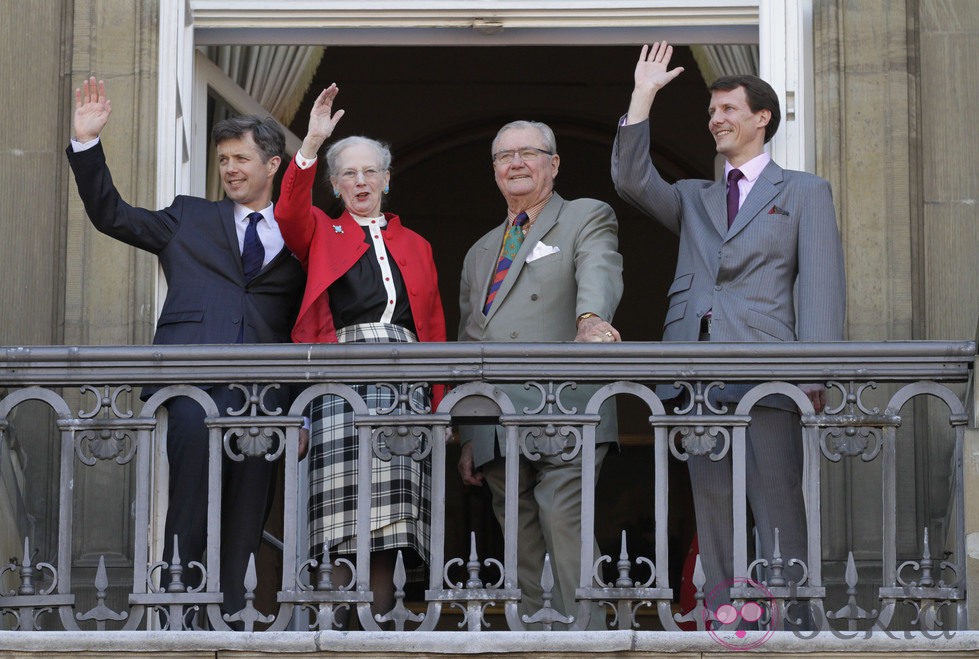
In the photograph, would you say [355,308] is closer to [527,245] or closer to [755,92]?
[527,245]

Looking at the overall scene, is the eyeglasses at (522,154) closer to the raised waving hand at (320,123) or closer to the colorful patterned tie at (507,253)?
the colorful patterned tie at (507,253)

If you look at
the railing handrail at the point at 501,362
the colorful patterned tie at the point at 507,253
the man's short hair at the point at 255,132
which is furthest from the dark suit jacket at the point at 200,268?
the colorful patterned tie at the point at 507,253

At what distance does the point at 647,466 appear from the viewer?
41.4ft

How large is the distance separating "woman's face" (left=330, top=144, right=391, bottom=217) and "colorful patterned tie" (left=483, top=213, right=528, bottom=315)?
1.49 feet

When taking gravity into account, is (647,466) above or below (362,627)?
above

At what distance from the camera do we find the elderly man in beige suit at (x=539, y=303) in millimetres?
6406

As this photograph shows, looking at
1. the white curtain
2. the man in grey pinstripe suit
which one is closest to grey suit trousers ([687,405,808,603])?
the man in grey pinstripe suit

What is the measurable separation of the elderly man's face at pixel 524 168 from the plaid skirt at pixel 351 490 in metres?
0.81

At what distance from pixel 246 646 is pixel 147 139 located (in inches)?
95.3

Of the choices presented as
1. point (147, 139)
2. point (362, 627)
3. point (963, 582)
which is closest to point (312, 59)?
point (147, 139)

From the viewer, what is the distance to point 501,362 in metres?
6.09

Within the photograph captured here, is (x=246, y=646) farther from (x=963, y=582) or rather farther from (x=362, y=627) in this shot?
(x=963, y=582)

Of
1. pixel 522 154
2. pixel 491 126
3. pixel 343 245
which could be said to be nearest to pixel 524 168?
pixel 522 154

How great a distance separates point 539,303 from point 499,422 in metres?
0.73
